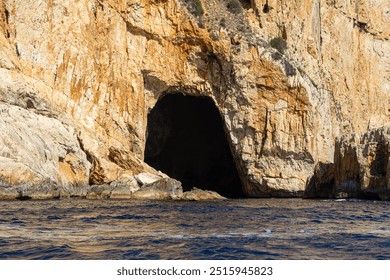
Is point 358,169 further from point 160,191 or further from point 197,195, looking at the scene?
point 160,191

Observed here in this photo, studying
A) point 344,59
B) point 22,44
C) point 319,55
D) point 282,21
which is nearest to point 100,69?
point 22,44

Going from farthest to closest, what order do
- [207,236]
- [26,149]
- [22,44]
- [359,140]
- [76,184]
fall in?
[359,140] < [22,44] < [76,184] < [26,149] < [207,236]

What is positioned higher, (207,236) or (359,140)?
(359,140)

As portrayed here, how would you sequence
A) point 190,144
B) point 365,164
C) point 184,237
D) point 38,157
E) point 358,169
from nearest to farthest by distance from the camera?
point 184,237, point 38,157, point 365,164, point 358,169, point 190,144

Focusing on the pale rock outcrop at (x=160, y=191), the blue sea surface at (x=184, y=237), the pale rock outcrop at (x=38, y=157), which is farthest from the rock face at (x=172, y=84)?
the blue sea surface at (x=184, y=237)

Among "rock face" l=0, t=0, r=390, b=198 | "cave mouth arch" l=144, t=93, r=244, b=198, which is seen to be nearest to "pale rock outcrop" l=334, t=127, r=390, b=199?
"rock face" l=0, t=0, r=390, b=198

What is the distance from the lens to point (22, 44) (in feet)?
160

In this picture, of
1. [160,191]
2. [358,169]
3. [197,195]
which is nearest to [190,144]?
[197,195]

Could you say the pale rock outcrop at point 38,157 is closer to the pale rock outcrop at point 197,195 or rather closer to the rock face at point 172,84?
the rock face at point 172,84

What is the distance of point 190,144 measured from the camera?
7344cm

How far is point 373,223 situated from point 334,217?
10.2 ft

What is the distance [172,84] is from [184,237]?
4037 cm

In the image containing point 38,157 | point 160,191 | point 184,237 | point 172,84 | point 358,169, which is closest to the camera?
point 184,237

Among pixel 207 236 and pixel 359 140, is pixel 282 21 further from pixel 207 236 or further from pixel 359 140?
pixel 207 236
